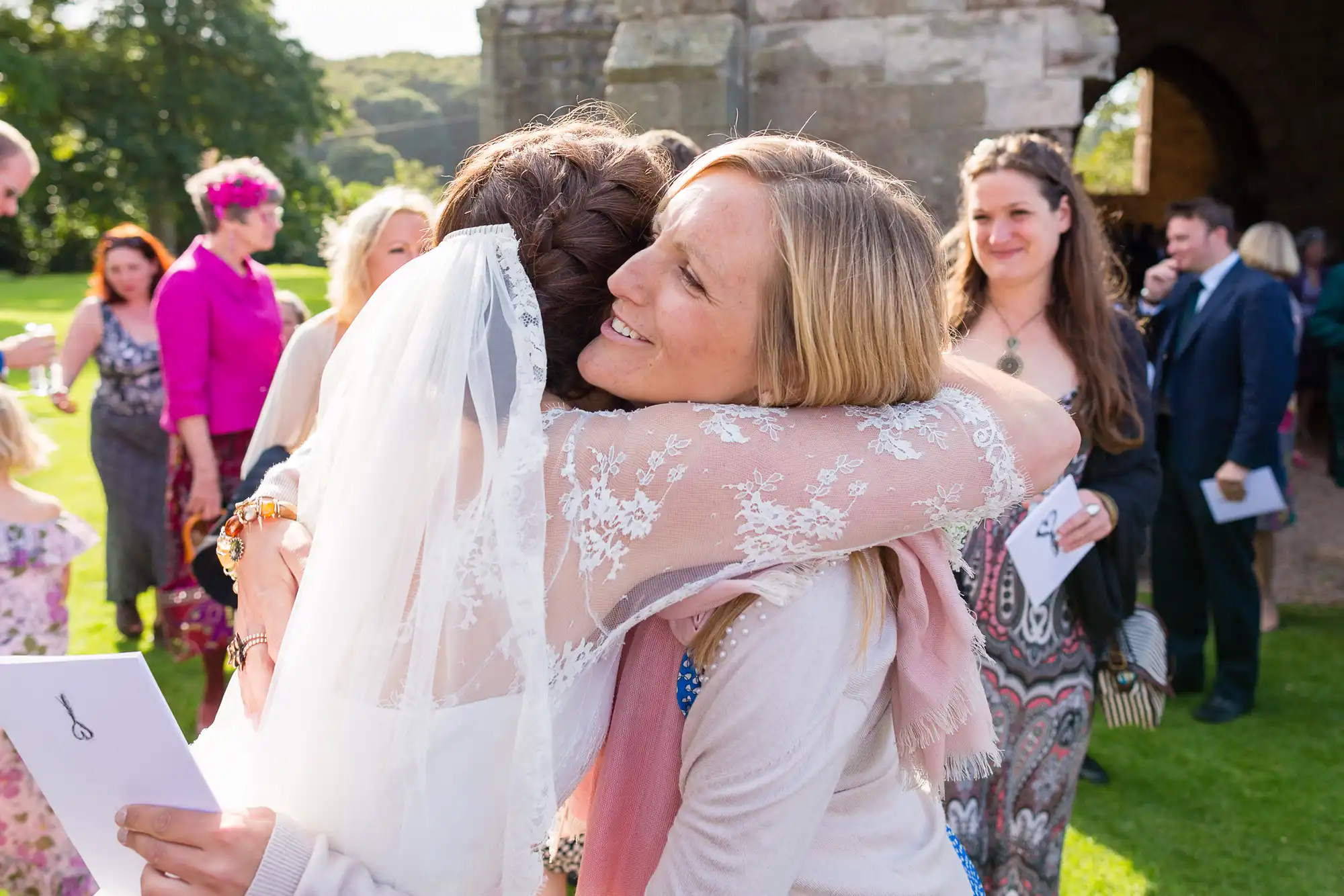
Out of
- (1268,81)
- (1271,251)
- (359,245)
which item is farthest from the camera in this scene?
(1268,81)

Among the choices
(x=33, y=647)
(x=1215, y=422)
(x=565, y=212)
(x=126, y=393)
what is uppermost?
(x=565, y=212)

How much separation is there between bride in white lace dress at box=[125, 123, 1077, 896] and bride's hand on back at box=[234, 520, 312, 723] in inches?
8.7

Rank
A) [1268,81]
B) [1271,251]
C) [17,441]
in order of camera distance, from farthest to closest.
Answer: [1268,81] < [1271,251] < [17,441]

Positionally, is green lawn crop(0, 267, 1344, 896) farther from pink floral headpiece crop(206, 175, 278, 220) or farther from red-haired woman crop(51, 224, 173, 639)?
pink floral headpiece crop(206, 175, 278, 220)

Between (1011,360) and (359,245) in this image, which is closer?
(1011,360)

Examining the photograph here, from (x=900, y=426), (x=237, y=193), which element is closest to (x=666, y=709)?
(x=900, y=426)

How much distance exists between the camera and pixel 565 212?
1.38 meters

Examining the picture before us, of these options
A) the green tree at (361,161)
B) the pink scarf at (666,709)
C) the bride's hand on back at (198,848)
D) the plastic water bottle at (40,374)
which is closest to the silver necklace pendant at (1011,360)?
the pink scarf at (666,709)

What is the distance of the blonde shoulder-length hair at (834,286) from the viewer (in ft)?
4.17

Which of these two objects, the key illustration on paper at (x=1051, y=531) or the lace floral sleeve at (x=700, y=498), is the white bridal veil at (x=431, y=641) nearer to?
the lace floral sleeve at (x=700, y=498)

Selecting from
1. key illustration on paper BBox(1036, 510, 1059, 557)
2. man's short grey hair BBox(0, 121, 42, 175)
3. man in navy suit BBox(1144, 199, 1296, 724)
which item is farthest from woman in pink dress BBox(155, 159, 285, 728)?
man in navy suit BBox(1144, 199, 1296, 724)

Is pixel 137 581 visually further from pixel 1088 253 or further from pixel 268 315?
pixel 1088 253

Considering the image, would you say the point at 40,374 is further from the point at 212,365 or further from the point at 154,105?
the point at 154,105

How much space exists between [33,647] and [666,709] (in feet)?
9.81
